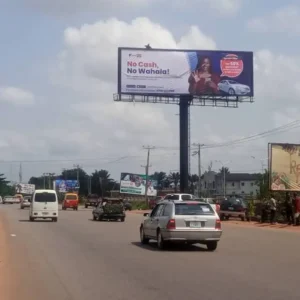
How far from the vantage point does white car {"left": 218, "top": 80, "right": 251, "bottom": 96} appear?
205ft

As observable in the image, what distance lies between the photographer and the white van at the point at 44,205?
1684 inches

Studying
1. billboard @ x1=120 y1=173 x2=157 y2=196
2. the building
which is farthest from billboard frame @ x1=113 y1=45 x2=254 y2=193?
the building

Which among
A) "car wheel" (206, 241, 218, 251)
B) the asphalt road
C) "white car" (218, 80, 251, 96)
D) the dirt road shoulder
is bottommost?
the dirt road shoulder

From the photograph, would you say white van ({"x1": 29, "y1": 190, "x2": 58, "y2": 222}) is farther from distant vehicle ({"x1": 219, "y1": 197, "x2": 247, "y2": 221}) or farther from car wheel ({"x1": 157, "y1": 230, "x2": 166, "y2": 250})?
car wheel ({"x1": 157, "y1": 230, "x2": 166, "y2": 250})

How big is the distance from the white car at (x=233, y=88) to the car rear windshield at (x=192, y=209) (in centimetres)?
4179

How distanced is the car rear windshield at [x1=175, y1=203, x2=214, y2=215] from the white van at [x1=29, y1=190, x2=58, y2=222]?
22714 mm

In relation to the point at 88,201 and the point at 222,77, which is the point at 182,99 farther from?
the point at 88,201

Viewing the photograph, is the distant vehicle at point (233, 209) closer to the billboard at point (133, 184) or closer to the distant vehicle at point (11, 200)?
the billboard at point (133, 184)

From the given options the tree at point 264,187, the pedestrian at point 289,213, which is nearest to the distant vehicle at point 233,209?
the tree at point 264,187

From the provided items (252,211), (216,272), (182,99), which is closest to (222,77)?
(182,99)

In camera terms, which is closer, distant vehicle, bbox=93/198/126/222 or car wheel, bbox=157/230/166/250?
car wheel, bbox=157/230/166/250

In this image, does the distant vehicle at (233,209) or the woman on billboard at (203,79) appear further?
the woman on billboard at (203,79)

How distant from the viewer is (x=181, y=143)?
214 feet

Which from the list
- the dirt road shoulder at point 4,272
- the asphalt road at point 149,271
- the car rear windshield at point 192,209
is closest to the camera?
the asphalt road at point 149,271
